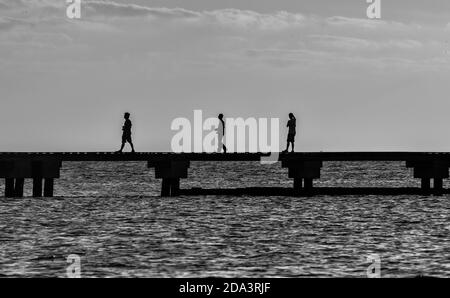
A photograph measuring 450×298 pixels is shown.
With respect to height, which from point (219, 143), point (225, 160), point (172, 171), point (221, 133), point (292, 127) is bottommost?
point (172, 171)

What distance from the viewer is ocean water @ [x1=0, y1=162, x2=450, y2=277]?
19.9 meters

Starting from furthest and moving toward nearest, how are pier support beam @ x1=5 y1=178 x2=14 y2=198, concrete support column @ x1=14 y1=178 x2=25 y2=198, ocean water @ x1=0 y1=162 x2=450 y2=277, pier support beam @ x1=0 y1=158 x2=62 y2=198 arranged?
pier support beam @ x1=5 y1=178 x2=14 y2=198, concrete support column @ x1=14 y1=178 x2=25 y2=198, pier support beam @ x1=0 y1=158 x2=62 y2=198, ocean water @ x1=0 y1=162 x2=450 y2=277

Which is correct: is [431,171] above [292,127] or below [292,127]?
below

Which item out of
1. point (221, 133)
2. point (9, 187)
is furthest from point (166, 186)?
point (221, 133)

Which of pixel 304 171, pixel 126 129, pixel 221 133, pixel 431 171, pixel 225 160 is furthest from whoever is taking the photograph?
pixel 431 171

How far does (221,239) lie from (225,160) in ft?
34.7

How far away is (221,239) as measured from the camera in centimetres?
2766

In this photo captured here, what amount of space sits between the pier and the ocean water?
1.06 meters

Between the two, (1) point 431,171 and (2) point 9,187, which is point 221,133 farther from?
(2) point 9,187

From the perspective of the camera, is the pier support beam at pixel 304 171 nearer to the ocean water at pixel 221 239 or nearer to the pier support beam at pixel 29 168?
the ocean water at pixel 221 239

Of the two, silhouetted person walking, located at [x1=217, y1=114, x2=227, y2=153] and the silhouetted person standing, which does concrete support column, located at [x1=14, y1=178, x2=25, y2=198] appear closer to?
the silhouetted person standing

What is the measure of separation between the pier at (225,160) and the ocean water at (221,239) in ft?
3.47

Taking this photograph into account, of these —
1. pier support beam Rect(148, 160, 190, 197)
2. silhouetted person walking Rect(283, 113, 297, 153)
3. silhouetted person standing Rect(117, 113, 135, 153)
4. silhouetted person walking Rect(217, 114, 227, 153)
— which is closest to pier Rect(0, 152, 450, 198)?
pier support beam Rect(148, 160, 190, 197)
